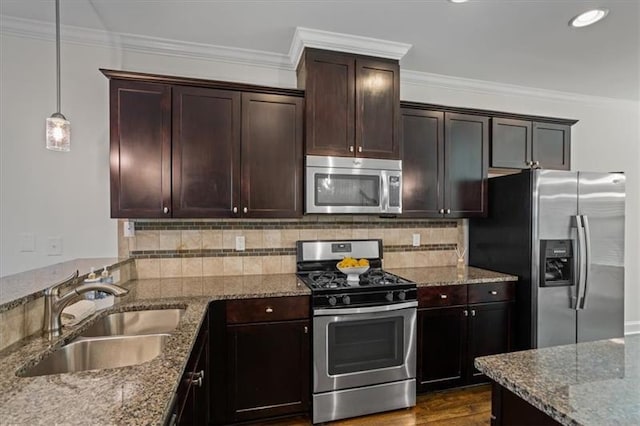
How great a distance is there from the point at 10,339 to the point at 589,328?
368 cm

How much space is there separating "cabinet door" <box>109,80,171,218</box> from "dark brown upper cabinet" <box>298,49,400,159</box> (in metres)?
1.01

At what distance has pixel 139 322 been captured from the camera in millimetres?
1860

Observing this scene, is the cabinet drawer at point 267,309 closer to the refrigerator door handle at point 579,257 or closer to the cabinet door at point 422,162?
the cabinet door at point 422,162

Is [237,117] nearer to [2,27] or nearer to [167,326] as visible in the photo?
[167,326]

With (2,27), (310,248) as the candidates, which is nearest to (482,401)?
(310,248)

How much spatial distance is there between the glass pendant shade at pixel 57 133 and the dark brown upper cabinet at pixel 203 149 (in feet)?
1.78

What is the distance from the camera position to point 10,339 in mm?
1262

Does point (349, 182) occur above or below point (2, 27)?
below

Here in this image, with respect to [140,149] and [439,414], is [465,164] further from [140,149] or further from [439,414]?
[140,149]

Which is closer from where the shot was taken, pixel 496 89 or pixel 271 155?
pixel 271 155

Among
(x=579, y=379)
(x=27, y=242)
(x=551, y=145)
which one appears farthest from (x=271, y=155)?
(x=551, y=145)

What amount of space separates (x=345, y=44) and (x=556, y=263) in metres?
2.39

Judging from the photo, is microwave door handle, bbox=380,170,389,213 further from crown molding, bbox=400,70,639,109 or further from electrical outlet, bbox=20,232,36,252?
electrical outlet, bbox=20,232,36,252

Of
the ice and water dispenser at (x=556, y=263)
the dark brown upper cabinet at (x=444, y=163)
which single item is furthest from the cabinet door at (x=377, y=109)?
the ice and water dispenser at (x=556, y=263)
